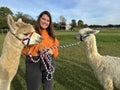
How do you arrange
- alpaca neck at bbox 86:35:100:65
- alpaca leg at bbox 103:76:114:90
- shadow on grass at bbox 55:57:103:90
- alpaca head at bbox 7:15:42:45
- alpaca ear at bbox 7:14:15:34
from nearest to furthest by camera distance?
alpaca ear at bbox 7:14:15:34 → alpaca head at bbox 7:15:42:45 → alpaca leg at bbox 103:76:114:90 → alpaca neck at bbox 86:35:100:65 → shadow on grass at bbox 55:57:103:90

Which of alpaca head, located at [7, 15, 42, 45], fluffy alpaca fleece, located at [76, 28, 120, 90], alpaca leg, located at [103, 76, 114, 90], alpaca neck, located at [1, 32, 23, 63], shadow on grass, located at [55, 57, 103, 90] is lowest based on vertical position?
shadow on grass, located at [55, 57, 103, 90]

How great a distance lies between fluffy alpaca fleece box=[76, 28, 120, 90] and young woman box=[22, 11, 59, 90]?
1.47m

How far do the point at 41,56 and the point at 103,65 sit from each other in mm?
1817

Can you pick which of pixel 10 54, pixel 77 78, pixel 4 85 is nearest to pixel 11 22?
pixel 10 54

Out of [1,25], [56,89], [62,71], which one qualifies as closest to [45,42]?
[56,89]

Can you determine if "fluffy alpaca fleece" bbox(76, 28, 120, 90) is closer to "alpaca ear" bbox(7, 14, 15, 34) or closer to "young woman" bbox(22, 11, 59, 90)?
"young woman" bbox(22, 11, 59, 90)

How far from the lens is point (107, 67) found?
5.80 meters

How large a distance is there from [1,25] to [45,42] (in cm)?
5153

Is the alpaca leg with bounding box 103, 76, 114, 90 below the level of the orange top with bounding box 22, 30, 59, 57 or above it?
below

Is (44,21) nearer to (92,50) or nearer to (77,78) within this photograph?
(92,50)

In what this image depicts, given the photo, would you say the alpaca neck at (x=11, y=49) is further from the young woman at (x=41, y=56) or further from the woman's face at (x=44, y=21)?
the woman's face at (x=44, y=21)

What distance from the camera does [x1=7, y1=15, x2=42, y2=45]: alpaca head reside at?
3813 mm

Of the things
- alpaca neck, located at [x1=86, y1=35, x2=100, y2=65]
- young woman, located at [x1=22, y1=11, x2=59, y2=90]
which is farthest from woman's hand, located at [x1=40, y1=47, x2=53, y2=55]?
alpaca neck, located at [x1=86, y1=35, x2=100, y2=65]

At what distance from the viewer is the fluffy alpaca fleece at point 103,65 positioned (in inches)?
225
